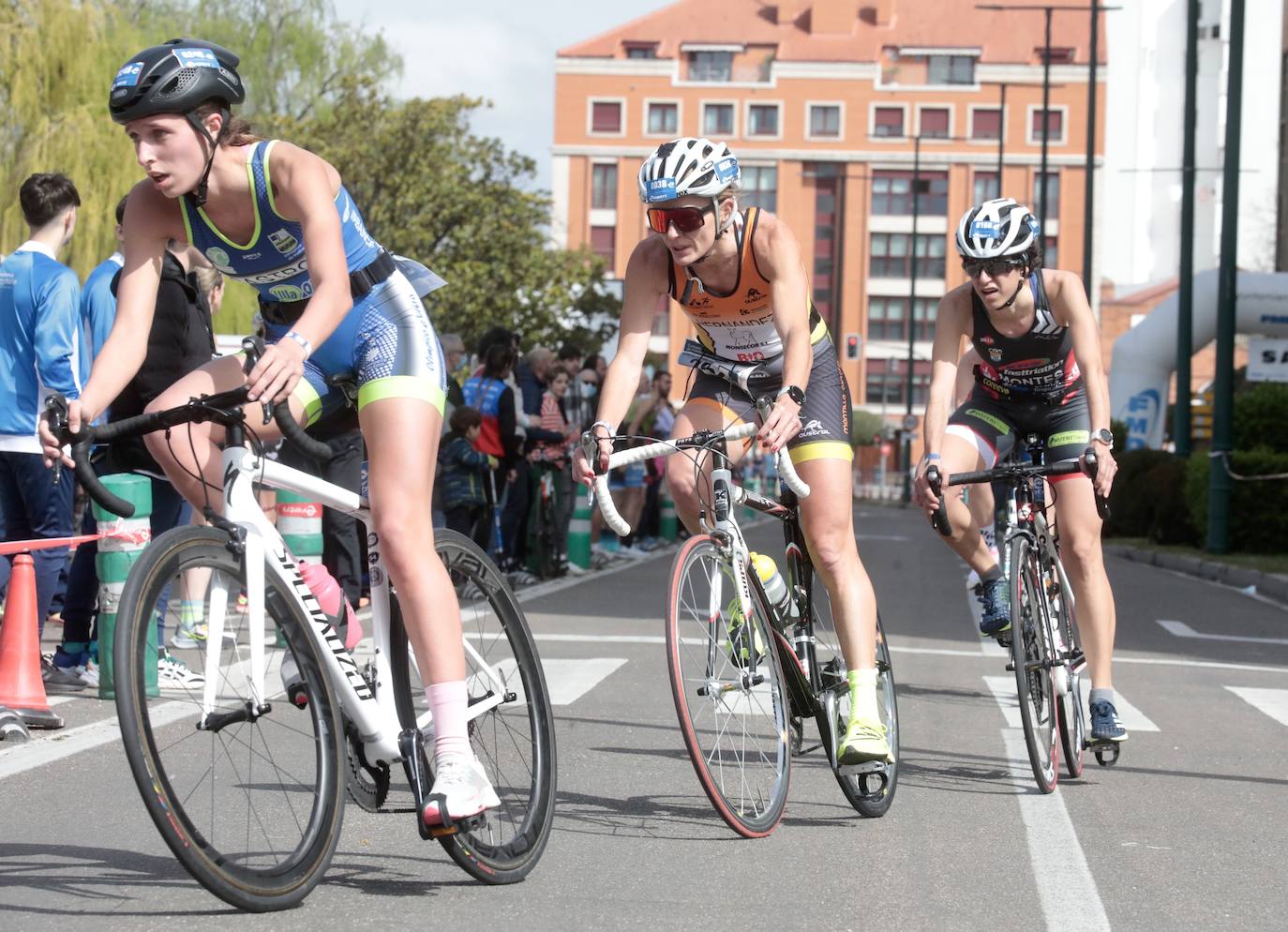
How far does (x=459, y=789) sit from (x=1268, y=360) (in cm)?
2468

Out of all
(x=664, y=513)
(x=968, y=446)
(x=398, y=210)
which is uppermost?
(x=398, y=210)

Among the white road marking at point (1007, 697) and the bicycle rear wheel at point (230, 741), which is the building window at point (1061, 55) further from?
the bicycle rear wheel at point (230, 741)

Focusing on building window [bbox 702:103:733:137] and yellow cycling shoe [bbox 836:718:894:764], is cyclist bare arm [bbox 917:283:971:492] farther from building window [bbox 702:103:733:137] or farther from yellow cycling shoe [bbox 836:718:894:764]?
building window [bbox 702:103:733:137]

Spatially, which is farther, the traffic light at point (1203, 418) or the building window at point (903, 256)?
the building window at point (903, 256)

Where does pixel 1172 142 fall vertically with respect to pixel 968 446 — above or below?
above

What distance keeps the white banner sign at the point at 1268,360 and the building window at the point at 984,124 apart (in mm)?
73839

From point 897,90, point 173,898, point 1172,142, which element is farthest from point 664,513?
point 1172,142

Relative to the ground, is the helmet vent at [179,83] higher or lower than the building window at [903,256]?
lower

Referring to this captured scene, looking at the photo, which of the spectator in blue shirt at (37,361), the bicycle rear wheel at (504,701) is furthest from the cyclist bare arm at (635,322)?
the spectator in blue shirt at (37,361)

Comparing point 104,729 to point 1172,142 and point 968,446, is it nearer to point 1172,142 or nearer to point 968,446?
point 968,446

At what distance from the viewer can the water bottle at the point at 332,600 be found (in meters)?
4.44

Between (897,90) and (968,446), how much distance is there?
94425mm

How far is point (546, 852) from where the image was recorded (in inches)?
200

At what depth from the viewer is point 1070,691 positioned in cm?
680
